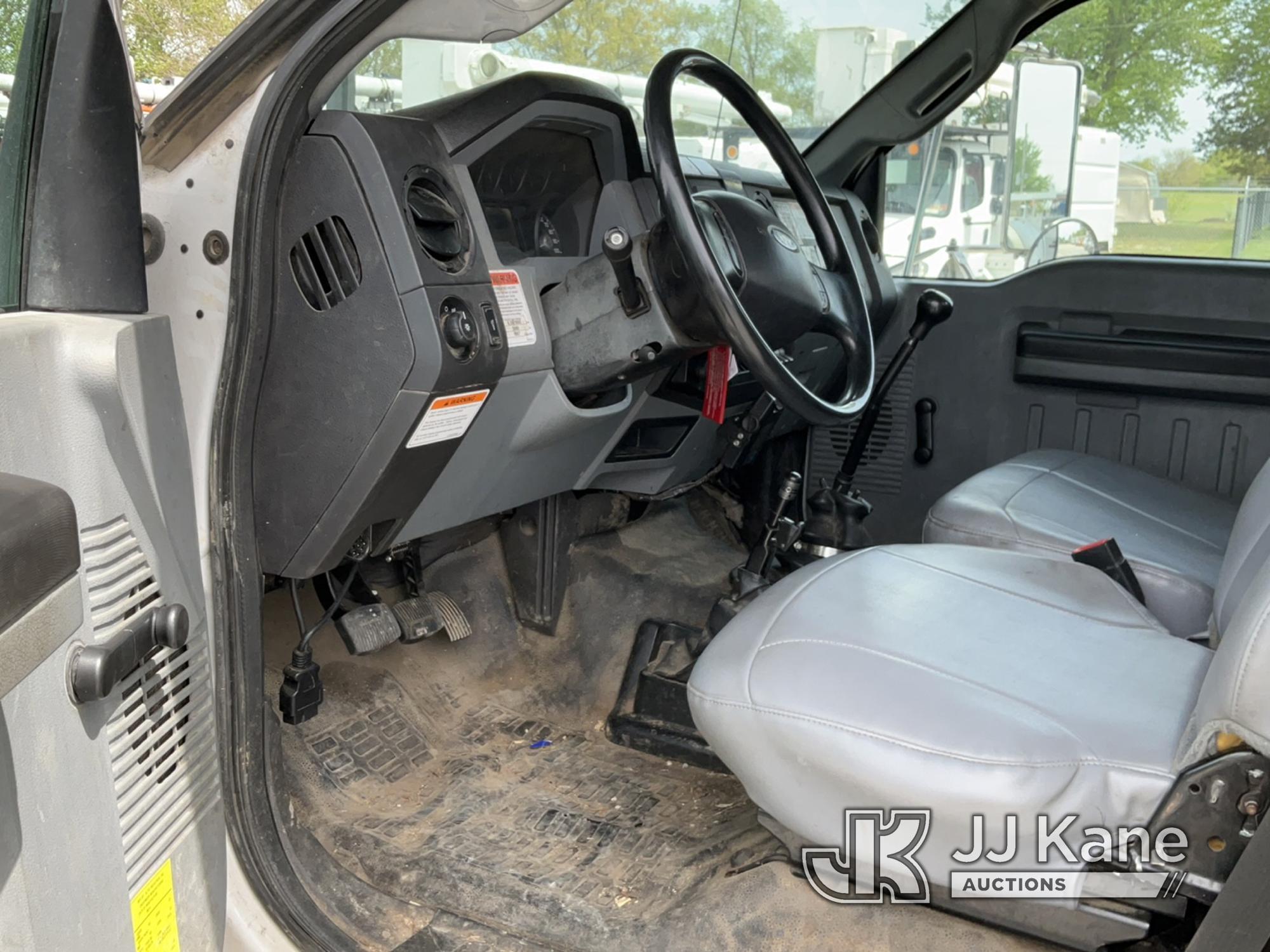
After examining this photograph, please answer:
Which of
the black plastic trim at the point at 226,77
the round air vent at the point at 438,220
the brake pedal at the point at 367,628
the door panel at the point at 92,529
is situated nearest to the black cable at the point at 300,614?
the brake pedal at the point at 367,628

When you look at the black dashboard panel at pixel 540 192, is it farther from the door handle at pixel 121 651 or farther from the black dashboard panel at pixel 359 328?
the door handle at pixel 121 651

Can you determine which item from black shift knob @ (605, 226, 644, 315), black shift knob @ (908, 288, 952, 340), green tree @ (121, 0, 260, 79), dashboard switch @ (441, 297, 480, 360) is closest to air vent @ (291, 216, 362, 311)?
dashboard switch @ (441, 297, 480, 360)

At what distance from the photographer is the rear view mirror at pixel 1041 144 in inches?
95.9

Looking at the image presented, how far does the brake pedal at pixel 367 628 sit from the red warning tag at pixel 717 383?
0.65m

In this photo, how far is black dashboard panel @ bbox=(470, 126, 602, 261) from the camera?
5.51 feet

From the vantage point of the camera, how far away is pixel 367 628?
6.22 feet

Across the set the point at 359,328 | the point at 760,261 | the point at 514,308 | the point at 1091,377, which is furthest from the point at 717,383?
the point at 1091,377

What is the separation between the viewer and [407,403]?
1384mm

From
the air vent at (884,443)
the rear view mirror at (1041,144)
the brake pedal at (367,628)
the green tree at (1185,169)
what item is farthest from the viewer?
the air vent at (884,443)

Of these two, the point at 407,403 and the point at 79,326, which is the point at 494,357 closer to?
the point at 407,403

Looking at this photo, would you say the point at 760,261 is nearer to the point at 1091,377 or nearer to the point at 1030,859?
the point at 1030,859

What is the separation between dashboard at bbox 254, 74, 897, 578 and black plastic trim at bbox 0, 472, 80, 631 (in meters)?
0.55

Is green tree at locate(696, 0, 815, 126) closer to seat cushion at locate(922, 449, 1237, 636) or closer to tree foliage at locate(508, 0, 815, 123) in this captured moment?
tree foliage at locate(508, 0, 815, 123)

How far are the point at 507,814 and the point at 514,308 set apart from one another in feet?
2.61
